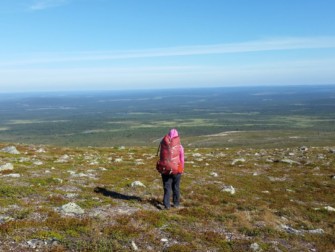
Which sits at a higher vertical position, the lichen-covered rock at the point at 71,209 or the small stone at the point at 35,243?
the small stone at the point at 35,243

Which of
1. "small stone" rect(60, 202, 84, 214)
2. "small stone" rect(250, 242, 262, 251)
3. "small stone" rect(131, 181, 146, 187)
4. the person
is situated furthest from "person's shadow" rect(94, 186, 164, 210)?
"small stone" rect(250, 242, 262, 251)

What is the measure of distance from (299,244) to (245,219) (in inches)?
97.9

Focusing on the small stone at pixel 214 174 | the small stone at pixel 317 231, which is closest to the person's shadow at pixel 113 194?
the small stone at pixel 317 231

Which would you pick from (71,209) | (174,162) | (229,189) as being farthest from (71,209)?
(229,189)

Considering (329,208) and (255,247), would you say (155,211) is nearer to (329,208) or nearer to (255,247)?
(255,247)

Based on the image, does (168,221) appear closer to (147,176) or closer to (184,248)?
(184,248)

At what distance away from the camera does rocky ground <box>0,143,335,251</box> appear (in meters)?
11.0

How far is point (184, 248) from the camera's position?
10.6 meters

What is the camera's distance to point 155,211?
Result: 14289 mm

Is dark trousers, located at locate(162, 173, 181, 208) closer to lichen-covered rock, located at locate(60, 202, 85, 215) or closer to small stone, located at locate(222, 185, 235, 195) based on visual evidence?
lichen-covered rock, located at locate(60, 202, 85, 215)

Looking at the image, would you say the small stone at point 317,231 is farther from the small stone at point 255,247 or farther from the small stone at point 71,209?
the small stone at point 71,209

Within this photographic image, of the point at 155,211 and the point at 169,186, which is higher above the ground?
the point at 169,186

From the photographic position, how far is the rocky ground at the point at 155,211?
11008 mm

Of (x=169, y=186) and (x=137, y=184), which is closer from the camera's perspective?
(x=169, y=186)
